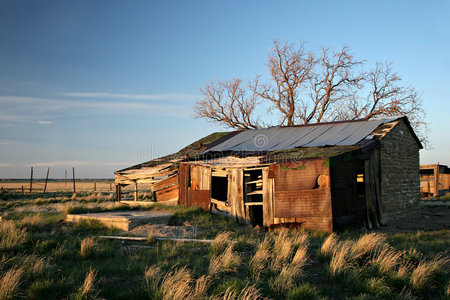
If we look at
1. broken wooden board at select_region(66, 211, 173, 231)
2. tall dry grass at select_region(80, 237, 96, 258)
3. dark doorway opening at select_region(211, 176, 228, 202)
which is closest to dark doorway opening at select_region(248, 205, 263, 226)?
dark doorway opening at select_region(211, 176, 228, 202)

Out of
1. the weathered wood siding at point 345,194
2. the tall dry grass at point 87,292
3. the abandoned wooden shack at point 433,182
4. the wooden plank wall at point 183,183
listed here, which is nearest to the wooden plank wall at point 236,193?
the wooden plank wall at point 183,183

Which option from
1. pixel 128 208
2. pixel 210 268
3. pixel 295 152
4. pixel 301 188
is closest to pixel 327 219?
pixel 301 188

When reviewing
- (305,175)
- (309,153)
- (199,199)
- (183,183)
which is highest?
(309,153)

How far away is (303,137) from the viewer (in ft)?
52.1

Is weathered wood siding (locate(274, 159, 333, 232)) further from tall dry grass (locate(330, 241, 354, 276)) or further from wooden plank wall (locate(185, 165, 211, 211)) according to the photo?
wooden plank wall (locate(185, 165, 211, 211))

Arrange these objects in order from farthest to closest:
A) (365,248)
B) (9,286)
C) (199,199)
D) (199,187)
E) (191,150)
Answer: (191,150) < (199,187) < (199,199) < (365,248) < (9,286)

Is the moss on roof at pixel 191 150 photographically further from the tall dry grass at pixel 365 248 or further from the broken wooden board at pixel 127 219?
the tall dry grass at pixel 365 248

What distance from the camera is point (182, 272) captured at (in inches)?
245

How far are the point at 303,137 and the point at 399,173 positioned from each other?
3991 millimetres

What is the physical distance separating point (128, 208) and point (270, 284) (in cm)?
1173

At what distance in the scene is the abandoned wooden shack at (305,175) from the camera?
11438mm

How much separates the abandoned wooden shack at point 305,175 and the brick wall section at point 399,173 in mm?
37

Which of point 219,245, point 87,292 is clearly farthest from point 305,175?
point 87,292

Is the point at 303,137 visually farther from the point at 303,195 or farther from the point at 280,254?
the point at 280,254
